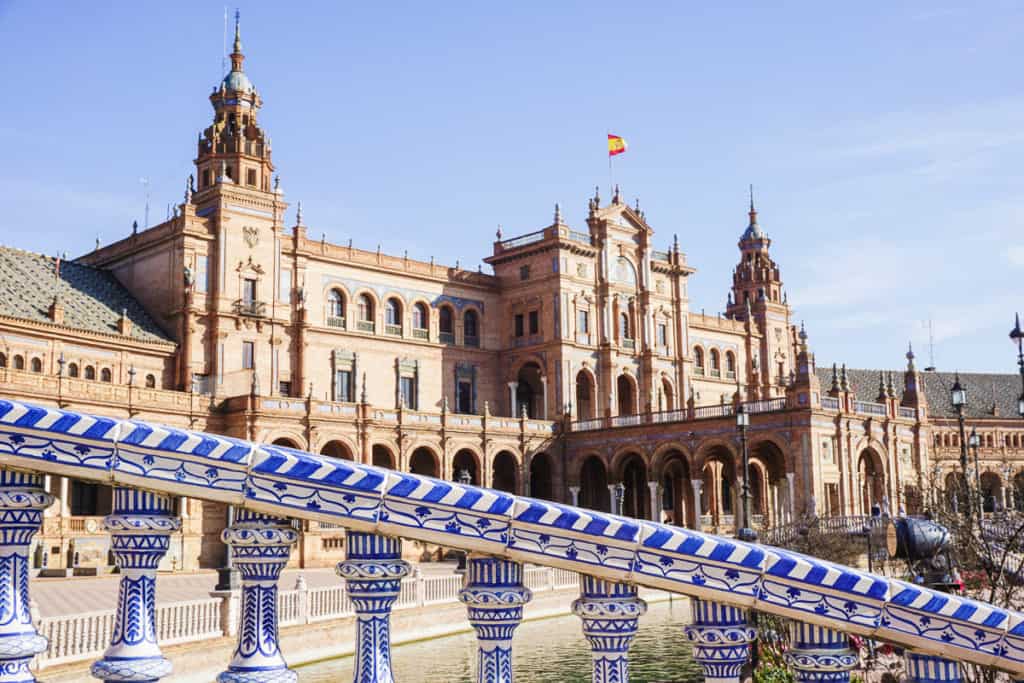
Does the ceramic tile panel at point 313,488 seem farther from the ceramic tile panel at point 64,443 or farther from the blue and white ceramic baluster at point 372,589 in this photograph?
the ceramic tile panel at point 64,443

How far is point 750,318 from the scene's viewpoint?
73.3 meters

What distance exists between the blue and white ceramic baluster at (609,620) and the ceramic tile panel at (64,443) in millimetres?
1617

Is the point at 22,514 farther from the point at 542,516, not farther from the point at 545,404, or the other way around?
the point at 545,404

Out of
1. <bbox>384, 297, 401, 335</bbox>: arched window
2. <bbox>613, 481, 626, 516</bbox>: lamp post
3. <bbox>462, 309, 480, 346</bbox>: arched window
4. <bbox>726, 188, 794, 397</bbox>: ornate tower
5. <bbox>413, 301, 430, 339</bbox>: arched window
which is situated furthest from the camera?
<bbox>726, 188, 794, 397</bbox>: ornate tower

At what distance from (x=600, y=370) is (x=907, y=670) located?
178 feet

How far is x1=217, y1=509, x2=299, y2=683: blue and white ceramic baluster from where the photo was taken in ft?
11.5

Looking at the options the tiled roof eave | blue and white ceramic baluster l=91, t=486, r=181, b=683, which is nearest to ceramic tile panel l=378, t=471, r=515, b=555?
blue and white ceramic baluster l=91, t=486, r=181, b=683

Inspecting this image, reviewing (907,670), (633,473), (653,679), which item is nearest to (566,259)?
(633,473)

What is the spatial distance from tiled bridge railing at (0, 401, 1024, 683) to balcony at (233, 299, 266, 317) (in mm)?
44379

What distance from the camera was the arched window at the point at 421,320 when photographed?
5575cm

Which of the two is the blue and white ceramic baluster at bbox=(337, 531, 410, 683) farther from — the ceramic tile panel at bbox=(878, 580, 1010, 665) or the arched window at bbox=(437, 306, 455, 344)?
the arched window at bbox=(437, 306, 455, 344)

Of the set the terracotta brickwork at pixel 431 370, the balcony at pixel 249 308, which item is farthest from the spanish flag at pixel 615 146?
the balcony at pixel 249 308

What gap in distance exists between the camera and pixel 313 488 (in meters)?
3.44

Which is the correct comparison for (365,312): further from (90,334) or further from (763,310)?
(763,310)
